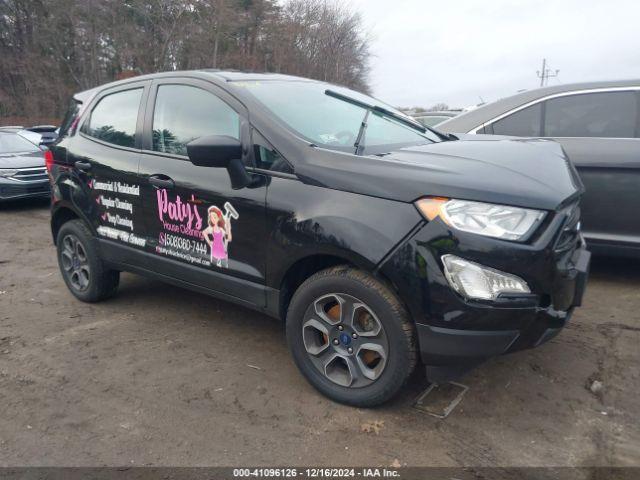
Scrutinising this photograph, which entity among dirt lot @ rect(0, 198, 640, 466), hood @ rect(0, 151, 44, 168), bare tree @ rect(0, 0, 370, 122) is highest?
bare tree @ rect(0, 0, 370, 122)

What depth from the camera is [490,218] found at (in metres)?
2.33

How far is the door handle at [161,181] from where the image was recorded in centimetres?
334

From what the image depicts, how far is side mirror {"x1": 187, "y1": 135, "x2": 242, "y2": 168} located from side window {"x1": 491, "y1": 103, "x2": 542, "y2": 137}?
111 inches

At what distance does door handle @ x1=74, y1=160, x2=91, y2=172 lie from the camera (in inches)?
157

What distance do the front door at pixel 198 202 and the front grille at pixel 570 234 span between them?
4.97 feet

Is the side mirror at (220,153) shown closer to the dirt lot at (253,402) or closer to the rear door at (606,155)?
the dirt lot at (253,402)

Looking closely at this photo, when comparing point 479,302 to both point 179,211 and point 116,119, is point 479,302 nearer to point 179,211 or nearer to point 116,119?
point 179,211

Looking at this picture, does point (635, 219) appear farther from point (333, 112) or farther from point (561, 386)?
point (333, 112)

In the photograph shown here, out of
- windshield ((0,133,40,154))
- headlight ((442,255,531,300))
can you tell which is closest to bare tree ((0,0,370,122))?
windshield ((0,133,40,154))

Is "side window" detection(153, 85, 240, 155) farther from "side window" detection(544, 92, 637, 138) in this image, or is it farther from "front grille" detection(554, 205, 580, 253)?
"side window" detection(544, 92, 637, 138)

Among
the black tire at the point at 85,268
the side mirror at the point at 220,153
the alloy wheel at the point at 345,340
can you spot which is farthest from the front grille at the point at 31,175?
the alloy wheel at the point at 345,340

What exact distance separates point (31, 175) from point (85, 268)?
592 cm

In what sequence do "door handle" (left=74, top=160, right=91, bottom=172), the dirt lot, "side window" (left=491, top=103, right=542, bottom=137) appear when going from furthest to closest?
"side window" (left=491, top=103, right=542, bottom=137) → "door handle" (left=74, top=160, right=91, bottom=172) → the dirt lot

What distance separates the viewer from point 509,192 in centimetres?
234
